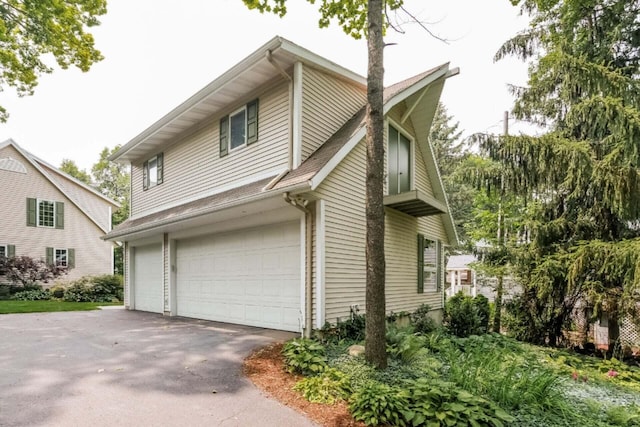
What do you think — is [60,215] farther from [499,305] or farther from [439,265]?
[499,305]

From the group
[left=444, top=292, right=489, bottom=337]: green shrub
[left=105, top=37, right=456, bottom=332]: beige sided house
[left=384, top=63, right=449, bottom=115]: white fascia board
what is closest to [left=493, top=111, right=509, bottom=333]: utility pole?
[left=444, top=292, right=489, bottom=337]: green shrub

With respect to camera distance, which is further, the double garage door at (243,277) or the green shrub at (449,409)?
the double garage door at (243,277)

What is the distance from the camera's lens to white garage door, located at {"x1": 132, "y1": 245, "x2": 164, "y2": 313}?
11.0m

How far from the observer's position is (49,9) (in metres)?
10.3

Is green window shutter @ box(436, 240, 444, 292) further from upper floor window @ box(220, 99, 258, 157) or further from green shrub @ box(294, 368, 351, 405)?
green shrub @ box(294, 368, 351, 405)

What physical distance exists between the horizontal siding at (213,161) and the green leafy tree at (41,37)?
399 centimetres

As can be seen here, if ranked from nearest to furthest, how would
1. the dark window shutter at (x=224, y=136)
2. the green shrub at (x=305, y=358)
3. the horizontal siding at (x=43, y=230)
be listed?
the green shrub at (x=305, y=358) < the dark window shutter at (x=224, y=136) < the horizontal siding at (x=43, y=230)

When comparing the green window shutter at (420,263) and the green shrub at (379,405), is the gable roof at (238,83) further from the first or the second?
the green shrub at (379,405)

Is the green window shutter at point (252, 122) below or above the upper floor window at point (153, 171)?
above

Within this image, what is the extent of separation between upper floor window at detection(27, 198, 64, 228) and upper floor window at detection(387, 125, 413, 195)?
61.8ft

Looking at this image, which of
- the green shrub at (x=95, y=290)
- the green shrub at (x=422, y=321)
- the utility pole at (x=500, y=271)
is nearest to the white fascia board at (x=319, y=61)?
the utility pole at (x=500, y=271)

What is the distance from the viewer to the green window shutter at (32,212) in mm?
18194

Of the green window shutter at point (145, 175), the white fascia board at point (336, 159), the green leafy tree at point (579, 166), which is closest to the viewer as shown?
the white fascia board at point (336, 159)

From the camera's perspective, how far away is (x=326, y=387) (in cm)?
423
